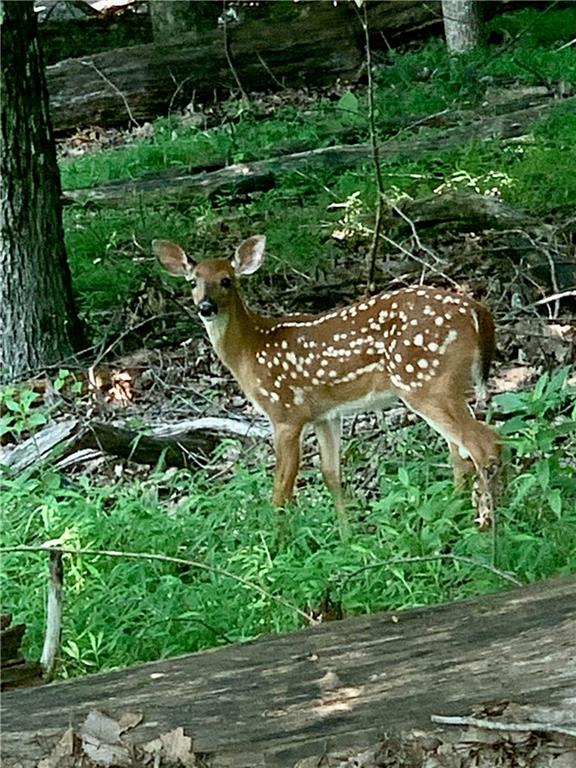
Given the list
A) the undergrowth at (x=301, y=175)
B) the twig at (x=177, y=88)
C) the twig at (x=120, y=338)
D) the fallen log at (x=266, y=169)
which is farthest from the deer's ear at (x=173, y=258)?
the twig at (x=177, y=88)

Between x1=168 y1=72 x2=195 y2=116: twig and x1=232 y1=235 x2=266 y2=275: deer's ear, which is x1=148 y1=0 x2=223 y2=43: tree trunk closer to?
x1=168 y1=72 x2=195 y2=116: twig

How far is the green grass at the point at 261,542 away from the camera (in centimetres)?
401

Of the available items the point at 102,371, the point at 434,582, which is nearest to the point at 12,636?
the point at 434,582

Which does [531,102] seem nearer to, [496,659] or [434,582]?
[434,582]

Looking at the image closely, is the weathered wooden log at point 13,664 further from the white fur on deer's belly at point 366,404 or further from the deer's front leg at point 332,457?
the white fur on deer's belly at point 366,404

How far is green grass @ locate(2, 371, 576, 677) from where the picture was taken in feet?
13.2

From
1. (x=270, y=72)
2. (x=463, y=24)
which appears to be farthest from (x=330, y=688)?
(x=463, y=24)

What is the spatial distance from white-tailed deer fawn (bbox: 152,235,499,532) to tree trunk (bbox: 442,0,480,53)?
29.9 ft

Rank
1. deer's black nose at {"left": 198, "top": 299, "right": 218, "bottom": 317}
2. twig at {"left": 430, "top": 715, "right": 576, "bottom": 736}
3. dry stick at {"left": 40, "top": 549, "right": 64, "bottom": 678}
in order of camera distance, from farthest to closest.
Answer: deer's black nose at {"left": 198, "top": 299, "right": 218, "bottom": 317} → dry stick at {"left": 40, "top": 549, "right": 64, "bottom": 678} → twig at {"left": 430, "top": 715, "right": 576, "bottom": 736}

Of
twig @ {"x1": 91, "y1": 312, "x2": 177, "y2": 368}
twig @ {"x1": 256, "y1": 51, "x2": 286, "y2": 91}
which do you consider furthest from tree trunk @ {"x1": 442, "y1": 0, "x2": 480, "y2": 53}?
twig @ {"x1": 91, "y1": 312, "x2": 177, "y2": 368}

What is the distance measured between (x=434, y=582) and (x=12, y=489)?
192 centimetres

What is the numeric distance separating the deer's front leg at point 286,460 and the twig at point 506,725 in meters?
2.26

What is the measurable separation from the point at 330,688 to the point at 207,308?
8.94ft

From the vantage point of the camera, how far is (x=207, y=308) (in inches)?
211
